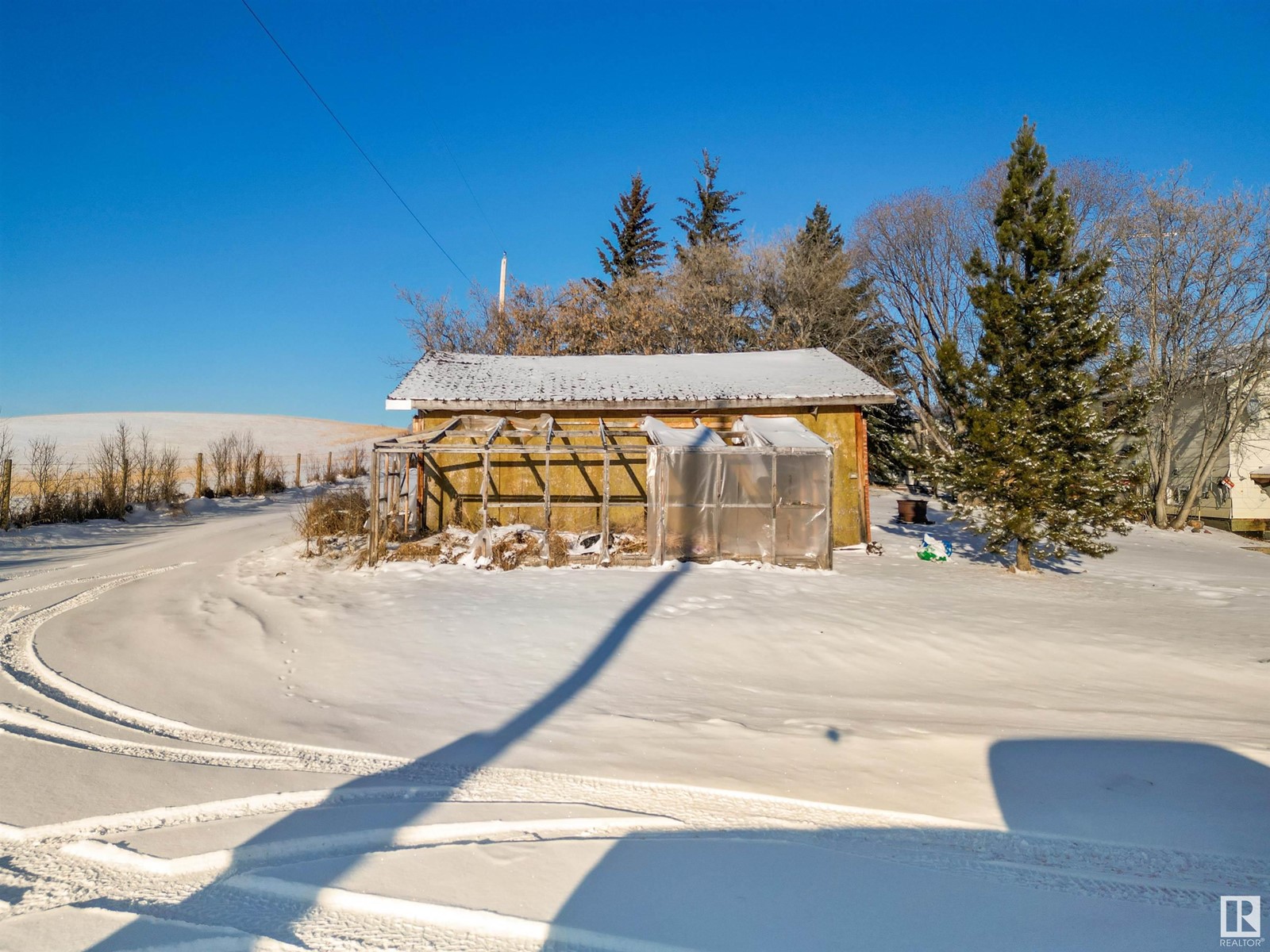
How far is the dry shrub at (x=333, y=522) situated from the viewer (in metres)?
12.5

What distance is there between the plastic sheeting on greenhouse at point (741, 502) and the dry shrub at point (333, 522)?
5989mm

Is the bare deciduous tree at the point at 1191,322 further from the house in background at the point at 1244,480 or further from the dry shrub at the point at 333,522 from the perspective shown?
the dry shrub at the point at 333,522

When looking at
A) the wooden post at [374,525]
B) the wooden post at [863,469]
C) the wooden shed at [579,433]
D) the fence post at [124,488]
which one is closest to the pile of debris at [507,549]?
the wooden post at [374,525]

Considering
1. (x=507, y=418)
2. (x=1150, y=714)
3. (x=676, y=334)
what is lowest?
(x=1150, y=714)

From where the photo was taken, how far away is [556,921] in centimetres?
250

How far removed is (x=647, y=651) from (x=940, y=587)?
19.9 ft

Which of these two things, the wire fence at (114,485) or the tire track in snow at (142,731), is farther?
the wire fence at (114,485)

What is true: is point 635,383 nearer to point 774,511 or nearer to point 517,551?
point 774,511

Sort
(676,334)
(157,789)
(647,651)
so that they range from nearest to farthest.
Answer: (157,789) → (647,651) → (676,334)

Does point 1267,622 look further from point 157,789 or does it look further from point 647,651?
point 157,789

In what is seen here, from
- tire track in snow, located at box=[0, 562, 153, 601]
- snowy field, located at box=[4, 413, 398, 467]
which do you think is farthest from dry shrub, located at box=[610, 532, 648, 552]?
snowy field, located at box=[4, 413, 398, 467]

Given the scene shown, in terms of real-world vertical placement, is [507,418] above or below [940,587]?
above

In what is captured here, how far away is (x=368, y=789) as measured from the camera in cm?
374

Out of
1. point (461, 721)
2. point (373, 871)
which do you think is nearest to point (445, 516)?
point (461, 721)
